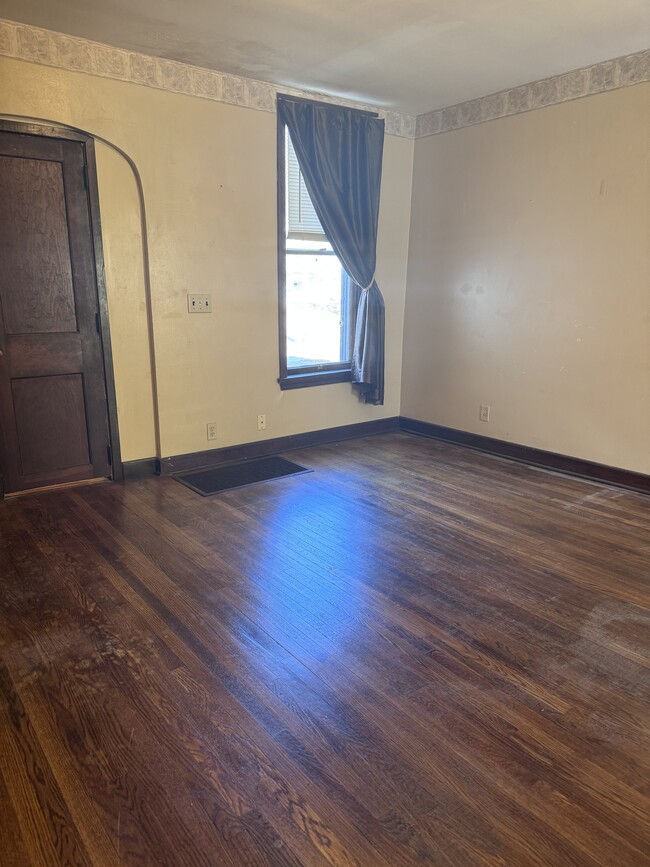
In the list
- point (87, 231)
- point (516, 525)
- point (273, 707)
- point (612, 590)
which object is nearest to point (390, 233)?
point (87, 231)

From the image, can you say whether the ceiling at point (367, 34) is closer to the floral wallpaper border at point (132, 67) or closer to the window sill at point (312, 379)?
the floral wallpaper border at point (132, 67)

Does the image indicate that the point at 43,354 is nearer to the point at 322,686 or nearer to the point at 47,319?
the point at 47,319

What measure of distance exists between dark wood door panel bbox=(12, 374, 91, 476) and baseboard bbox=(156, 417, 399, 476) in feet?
1.91

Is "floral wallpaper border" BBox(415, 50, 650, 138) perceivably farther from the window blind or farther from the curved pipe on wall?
the curved pipe on wall

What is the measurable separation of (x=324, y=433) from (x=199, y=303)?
156cm

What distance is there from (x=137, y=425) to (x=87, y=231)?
4.22ft

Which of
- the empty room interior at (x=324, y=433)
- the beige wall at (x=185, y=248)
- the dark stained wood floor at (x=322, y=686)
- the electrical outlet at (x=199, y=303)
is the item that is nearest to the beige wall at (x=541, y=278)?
the empty room interior at (x=324, y=433)

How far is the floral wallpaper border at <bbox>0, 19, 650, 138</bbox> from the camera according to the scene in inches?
129

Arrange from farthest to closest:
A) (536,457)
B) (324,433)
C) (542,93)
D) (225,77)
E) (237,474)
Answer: (324,433) → (536,457) → (237,474) → (542,93) → (225,77)

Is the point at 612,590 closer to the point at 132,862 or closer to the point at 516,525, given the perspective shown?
the point at 516,525

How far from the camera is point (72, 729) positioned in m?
1.83

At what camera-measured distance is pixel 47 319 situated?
12.0 ft

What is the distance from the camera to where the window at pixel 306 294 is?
177 inches

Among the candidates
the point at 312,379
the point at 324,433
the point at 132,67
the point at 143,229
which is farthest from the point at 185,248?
the point at 324,433
